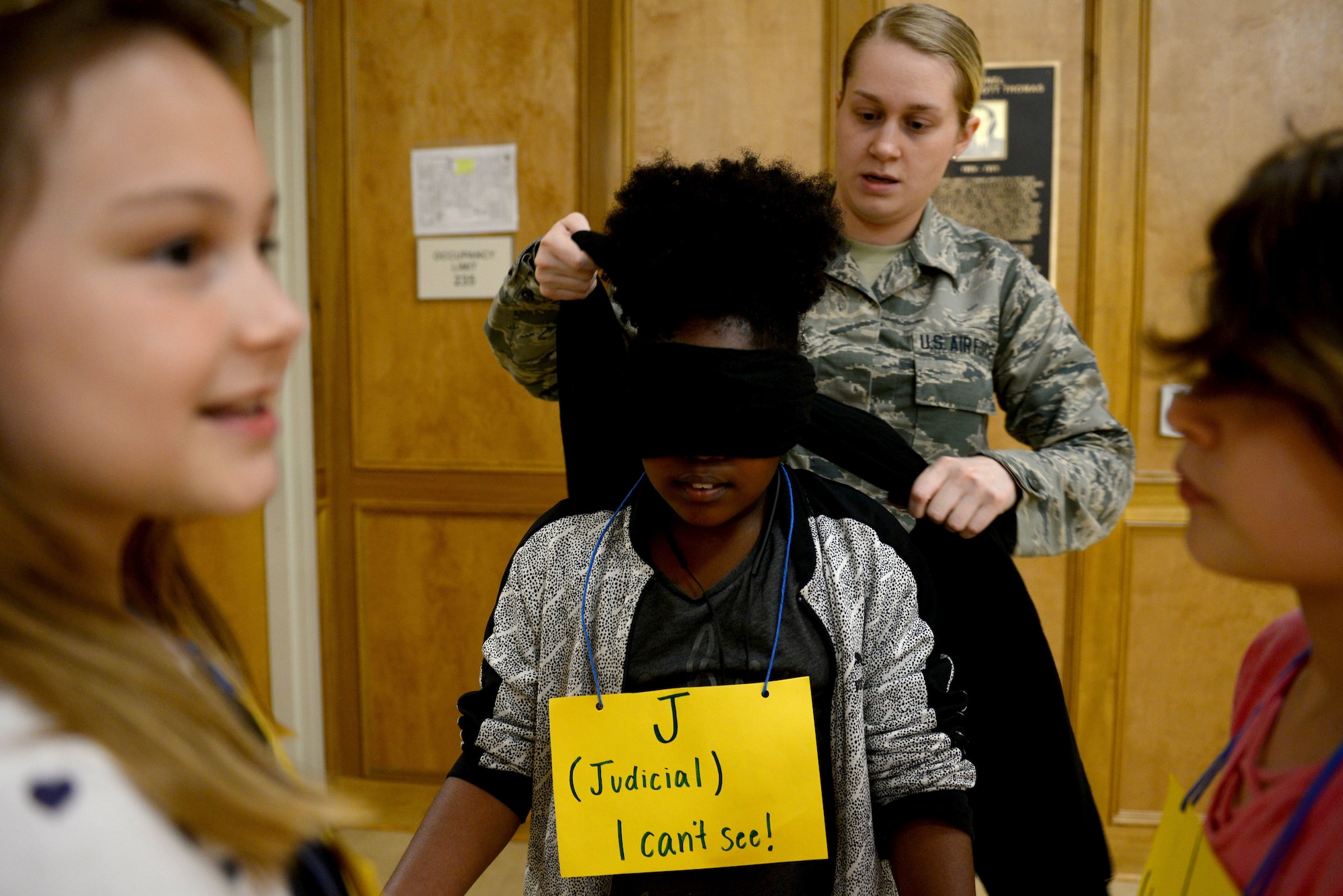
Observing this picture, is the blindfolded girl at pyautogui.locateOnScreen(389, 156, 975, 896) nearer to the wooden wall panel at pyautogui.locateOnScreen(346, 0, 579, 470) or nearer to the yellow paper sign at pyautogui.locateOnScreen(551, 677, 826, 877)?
the yellow paper sign at pyautogui.locateOnScreen(551, 677, 826, 877)

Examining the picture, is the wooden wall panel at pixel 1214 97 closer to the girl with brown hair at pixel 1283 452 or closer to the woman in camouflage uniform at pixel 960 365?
the woman in camouflage uniform at pixel 960 365

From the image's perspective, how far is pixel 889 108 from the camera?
1362mm

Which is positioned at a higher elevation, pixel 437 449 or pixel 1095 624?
pixel 437 449

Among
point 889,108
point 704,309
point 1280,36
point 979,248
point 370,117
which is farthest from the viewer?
point 370,117

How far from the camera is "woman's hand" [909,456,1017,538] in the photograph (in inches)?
42.5

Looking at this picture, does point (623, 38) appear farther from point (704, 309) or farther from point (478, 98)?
point (704, 309)

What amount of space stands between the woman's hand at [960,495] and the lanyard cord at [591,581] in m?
0.15

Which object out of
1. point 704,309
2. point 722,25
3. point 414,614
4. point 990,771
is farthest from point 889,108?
point 414,614

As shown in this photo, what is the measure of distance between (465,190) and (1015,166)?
5.35ft

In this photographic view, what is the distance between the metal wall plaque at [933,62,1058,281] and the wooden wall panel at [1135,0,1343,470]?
27cm

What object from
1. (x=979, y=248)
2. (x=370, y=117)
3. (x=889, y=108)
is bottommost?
(x=979, y=248)

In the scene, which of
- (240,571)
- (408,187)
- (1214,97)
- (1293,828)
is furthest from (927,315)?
(240,571)

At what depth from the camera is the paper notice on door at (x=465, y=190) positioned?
2693 millimetres

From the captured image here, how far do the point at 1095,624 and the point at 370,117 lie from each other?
2.69m
